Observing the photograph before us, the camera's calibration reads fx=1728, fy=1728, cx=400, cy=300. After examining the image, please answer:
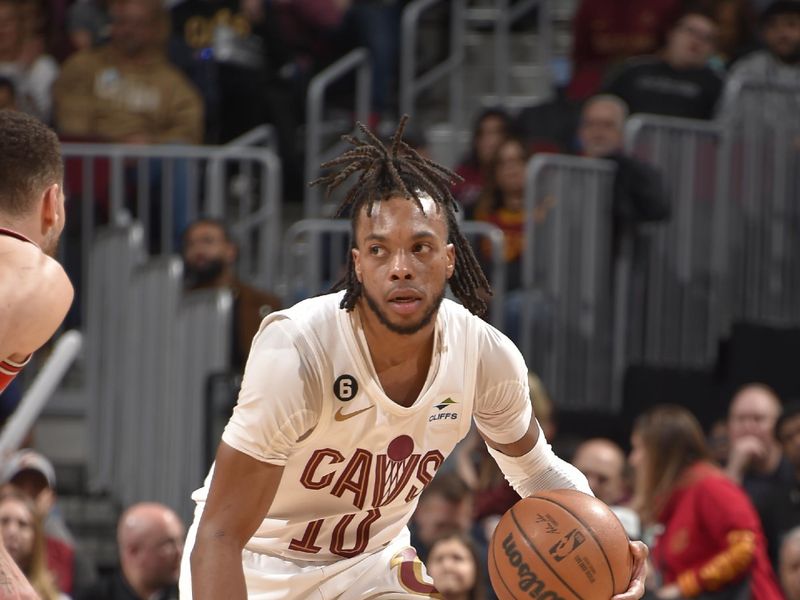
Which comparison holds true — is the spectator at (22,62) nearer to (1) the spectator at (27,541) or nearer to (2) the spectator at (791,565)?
(1) the spectator at (27,541)

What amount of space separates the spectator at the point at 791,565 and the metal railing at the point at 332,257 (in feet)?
6.76

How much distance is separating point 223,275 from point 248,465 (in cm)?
472

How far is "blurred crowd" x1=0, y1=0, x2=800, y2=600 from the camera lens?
25.3 ft

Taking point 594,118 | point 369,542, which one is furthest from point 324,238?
point 369,542

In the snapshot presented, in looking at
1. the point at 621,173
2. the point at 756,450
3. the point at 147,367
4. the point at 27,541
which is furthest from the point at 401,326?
the point at 621,173

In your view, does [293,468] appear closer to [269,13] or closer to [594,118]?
[594,118]

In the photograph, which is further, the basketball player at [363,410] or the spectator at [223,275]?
A: the spectator at [223,275]

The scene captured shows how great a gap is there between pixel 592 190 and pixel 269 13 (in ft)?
10.5

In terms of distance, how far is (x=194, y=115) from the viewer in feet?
33.9

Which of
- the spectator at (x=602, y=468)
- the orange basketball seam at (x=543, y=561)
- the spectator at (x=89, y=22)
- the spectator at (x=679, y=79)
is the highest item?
the spectator at (x=89, y=22)

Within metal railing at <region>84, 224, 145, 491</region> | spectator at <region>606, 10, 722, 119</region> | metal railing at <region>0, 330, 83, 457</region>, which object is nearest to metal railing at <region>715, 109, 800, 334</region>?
spectator at <region>606, 10, 722, 119</region>

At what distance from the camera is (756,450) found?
8.34 meters

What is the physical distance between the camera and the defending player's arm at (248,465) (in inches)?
173

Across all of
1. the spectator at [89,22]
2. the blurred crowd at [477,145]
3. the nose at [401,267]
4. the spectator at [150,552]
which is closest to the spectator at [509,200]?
the blurred crowd at [477,145]
